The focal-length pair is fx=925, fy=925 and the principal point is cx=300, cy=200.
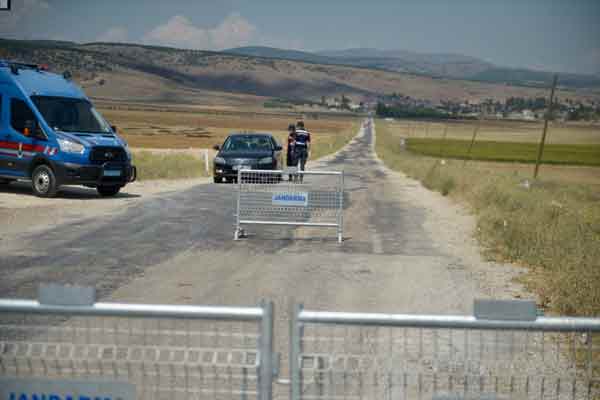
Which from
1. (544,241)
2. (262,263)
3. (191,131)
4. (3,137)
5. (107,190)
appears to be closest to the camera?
(262,263)

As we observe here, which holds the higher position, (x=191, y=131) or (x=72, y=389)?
(x=72, y=389)

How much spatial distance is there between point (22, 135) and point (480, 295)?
1400cm

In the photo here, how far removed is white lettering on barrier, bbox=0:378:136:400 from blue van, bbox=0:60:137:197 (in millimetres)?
17319

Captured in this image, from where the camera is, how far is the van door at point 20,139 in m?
21.3

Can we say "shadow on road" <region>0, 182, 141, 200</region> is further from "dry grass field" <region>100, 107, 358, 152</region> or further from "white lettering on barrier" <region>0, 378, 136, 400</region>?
"dry grass field" <region>100, 107, 358, 152</region>

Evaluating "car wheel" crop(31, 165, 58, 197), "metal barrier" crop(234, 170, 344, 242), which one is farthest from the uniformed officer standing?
"metal barrier" crop(234, 170, 344, 242)

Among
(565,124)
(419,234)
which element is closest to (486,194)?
(419,234)

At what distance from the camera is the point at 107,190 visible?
74.0 feet

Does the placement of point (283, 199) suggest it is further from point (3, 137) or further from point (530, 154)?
point (530, 154)

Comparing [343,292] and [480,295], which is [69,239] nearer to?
[343,292]

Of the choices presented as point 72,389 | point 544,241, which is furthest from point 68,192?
point 72,389

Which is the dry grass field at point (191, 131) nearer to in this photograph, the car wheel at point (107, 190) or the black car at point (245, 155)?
the black car at point (245, 155)

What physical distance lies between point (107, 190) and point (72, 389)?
61.6ft

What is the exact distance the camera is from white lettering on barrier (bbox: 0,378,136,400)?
4180 millimetres
